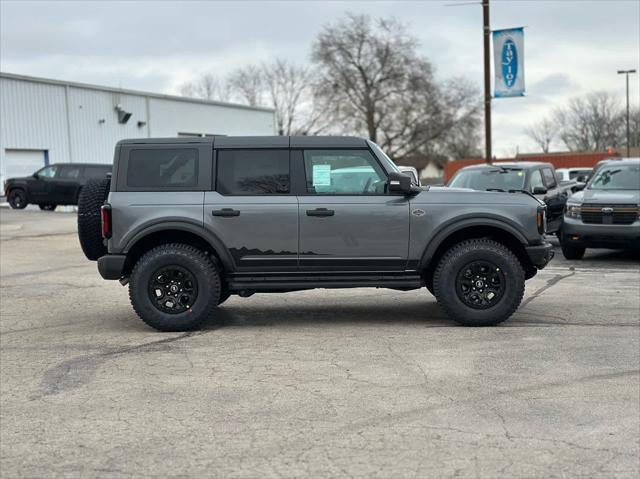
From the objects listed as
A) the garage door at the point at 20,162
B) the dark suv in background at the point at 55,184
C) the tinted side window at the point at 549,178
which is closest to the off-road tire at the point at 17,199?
the dark suv in background at the point at 55,184

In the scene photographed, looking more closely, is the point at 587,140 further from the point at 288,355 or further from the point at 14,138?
the point at 288,355

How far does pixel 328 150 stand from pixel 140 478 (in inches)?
181

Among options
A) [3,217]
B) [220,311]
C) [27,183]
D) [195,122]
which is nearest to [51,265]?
[220,311]

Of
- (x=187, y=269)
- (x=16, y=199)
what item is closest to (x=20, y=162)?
(x=16, y=199)

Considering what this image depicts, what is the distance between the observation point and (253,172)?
27.3 ft

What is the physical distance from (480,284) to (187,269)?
2.91m

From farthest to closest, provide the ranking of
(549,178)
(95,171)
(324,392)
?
(95,171)
(549,178)
(324,392)

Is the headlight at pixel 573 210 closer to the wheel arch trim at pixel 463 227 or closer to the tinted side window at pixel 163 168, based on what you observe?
the wheel arch trim at pixel 463 227

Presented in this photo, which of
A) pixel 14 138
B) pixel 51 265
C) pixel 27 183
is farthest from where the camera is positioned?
pixel 14 138

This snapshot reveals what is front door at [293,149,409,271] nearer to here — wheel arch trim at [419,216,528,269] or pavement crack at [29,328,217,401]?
wheel arch trim at [419,216,528,269]

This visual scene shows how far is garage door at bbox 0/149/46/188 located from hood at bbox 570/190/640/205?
29.9m

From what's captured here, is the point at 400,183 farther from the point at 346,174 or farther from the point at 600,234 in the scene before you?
the point at 600,234

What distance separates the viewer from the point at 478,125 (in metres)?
69.0

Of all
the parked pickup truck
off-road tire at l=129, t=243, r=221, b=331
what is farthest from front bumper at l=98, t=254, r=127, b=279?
the parked pickup truck
